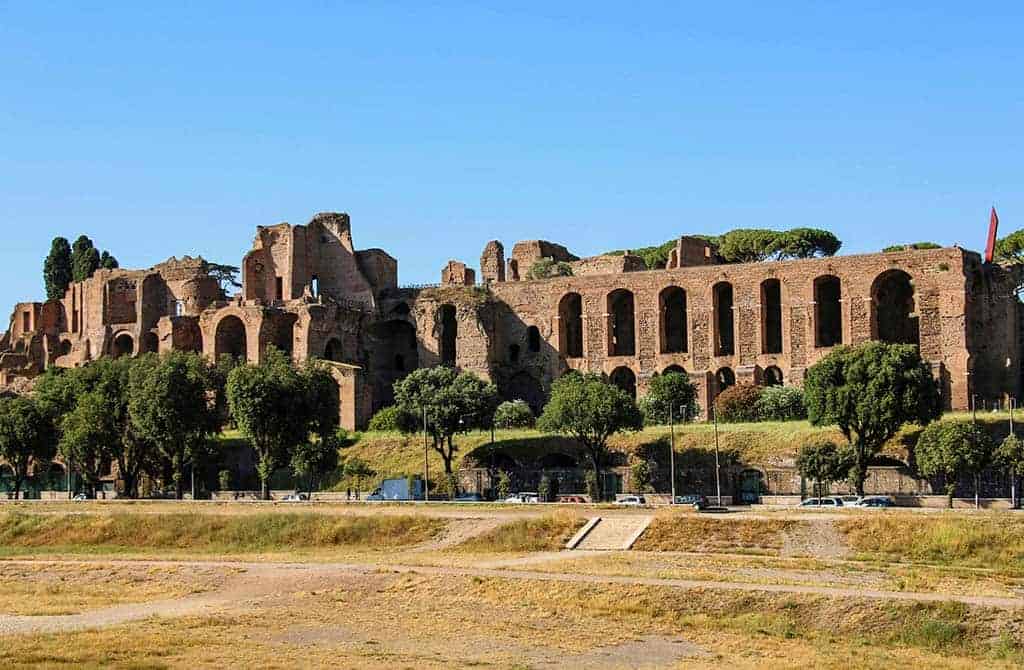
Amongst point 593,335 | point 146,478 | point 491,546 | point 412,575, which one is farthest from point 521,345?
point 412,575

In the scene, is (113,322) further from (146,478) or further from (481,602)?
(481,602)

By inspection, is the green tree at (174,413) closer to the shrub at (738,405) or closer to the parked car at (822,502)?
the shrub at (738,405)

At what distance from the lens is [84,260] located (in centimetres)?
9450

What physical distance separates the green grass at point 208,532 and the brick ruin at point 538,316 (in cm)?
2238

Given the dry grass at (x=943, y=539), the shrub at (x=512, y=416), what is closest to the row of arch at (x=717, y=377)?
the shrub at (x=512, y=416)

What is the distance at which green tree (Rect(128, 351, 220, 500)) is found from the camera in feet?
197

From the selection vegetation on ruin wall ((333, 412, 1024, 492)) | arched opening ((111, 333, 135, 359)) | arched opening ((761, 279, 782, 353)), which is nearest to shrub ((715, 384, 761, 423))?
vegetation on ruin wall ((333, 412, 1024, 492))

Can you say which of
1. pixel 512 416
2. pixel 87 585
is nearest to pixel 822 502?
pixel 512 416

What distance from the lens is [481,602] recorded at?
30344 mm

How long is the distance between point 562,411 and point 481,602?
2824 centimetres

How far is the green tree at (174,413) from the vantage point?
59938 millimetres

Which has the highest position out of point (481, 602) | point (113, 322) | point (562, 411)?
point (113, 322)

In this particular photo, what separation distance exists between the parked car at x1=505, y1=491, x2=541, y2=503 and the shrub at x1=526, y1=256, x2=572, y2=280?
84.0 ft

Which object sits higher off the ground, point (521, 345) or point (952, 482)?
point (521, 345)
